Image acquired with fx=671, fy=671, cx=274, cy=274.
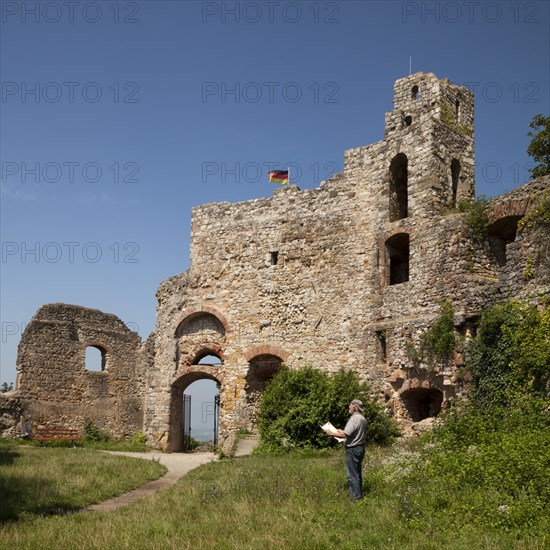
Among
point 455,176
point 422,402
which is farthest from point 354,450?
point 455,176

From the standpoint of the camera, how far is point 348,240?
20.8 metres

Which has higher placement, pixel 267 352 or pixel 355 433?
pixel 267 352

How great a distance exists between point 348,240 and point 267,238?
3.08m

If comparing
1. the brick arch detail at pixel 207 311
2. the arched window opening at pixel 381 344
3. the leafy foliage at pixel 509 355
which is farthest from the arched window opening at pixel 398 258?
the brick arch detail at pixel 207 311

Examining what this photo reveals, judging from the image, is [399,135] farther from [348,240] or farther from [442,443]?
[442,443]

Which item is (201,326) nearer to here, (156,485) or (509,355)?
(156,485)

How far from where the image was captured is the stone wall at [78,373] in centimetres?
2580

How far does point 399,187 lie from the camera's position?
68.6 feet

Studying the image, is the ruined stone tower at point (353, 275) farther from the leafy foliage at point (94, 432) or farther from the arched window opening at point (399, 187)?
the leafy foliage at point (94, 432)

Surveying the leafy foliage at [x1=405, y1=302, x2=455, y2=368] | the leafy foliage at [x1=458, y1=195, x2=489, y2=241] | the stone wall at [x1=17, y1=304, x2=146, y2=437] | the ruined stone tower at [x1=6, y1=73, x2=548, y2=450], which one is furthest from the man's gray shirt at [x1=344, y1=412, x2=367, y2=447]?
the stone wall at [x1=17, y1=304, x2=146, y2=437]

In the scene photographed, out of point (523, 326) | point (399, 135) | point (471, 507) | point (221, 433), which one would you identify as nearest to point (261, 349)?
point (221, 433)

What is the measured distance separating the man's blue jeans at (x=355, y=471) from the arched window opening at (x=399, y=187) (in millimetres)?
11322

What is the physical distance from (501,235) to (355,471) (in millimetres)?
10454

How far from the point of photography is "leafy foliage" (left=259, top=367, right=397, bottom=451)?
17391 millimetres
